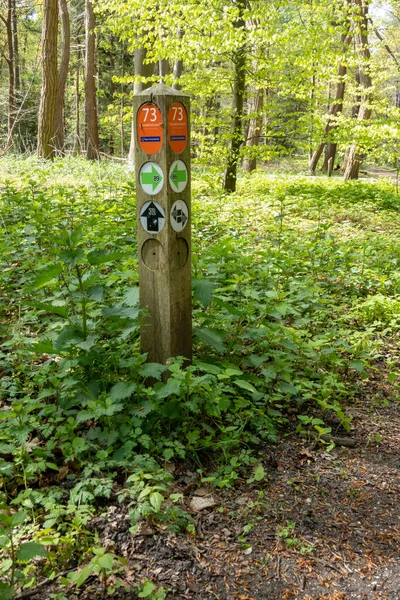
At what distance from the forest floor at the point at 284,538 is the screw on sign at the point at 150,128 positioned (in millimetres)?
1897

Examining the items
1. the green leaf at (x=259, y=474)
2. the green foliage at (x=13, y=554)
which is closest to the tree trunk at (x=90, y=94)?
the green leaf at (x=259, y=474)

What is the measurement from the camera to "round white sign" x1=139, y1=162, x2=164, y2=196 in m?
2.92

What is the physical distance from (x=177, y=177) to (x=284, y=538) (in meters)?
2.05

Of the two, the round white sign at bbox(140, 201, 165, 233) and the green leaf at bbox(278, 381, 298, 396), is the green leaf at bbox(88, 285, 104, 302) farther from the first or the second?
the green leaf at bbox(278, 381, 298, 396)

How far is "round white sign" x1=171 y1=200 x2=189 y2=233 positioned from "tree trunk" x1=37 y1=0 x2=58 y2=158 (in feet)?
36.6

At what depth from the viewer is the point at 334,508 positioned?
264 cm

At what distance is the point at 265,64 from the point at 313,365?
717 cm

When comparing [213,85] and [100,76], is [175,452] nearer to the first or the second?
[213,85]

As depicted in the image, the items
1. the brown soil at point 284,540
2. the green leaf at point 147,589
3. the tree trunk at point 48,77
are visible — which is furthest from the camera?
the tree trunk at point 48,77

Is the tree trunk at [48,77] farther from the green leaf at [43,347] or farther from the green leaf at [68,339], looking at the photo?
the green leaf at [43,347]

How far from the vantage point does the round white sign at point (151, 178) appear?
2918mm

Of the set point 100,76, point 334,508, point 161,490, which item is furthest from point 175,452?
point 100,76

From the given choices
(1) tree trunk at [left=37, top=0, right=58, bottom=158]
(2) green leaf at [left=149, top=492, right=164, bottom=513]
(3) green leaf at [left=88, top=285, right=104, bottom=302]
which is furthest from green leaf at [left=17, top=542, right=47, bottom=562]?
(1) tree trunk at [left=37, top=0, right=58, bottom=158]

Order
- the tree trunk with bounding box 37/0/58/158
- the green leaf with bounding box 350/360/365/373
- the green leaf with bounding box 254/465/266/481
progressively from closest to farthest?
1. the green leaf with bounding box 254/465/266/481
2. the green leaf with bounding box 350/360/365/373
3. the tree trunk with bounding box 37/0/58/158
